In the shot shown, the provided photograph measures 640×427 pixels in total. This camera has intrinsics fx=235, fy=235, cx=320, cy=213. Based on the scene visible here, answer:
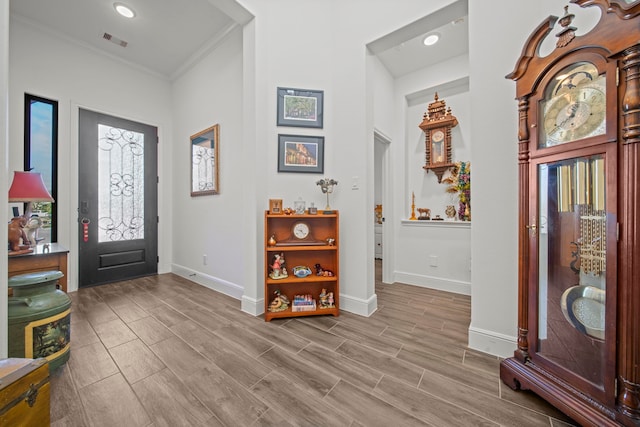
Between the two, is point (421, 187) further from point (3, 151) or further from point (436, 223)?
point (3, 151)

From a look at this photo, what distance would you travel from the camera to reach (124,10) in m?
2.57

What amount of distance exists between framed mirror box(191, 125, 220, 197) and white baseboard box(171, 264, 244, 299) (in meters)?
1.12

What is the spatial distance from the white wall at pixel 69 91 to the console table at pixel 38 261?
1197 millimetres

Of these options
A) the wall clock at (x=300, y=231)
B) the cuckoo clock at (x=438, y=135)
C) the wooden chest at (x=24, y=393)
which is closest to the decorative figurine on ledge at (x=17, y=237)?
the wooden chest at (x=24, y=393)

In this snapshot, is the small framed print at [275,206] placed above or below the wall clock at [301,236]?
above

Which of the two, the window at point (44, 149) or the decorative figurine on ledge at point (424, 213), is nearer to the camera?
the window at point (44, 149)

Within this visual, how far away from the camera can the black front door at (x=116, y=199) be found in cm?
306

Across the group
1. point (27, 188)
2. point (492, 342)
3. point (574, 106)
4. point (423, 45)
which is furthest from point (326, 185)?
point (27, 188)

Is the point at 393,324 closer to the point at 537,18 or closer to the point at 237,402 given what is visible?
the point at 237,402

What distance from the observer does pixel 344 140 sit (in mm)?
2406

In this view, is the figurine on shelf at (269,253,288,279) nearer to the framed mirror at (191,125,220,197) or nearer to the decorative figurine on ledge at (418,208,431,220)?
the framed mirror at (191,125,220,197)

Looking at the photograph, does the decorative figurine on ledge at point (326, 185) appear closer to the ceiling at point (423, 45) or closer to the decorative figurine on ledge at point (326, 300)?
the decorative figurine on ledge at point (326, 300)

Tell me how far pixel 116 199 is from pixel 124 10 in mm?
2262

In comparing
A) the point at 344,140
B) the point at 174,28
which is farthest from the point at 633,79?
the point at 174,28
